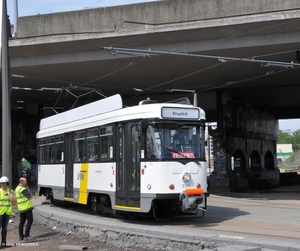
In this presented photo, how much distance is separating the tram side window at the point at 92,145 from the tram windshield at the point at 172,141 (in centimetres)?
273

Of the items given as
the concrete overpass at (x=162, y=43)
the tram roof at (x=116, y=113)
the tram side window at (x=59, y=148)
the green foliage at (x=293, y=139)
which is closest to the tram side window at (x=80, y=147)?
the tram roof at (x=116, y=113)

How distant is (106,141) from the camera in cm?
1486

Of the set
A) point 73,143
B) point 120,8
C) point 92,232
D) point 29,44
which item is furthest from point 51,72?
point 92,232

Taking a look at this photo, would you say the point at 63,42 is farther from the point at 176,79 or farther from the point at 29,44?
the point at 176,79

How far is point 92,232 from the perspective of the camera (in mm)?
13352

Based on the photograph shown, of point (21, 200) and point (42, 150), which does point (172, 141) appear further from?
point (42, 150)

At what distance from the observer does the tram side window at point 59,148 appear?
60.0 feet

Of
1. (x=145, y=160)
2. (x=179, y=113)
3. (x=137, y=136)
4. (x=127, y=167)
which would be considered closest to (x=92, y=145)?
(x=127, y=167)

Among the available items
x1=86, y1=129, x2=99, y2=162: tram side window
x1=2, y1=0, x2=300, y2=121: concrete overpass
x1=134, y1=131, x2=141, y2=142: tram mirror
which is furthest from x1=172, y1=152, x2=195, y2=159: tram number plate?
x1=2, y1=0, x2=300, y2=121: concrete overpass

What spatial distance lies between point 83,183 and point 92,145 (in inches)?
52.3

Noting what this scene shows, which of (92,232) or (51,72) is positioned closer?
(92,232)

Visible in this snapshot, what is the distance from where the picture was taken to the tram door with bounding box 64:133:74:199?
1739cm

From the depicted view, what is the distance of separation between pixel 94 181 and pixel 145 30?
27.2 feet

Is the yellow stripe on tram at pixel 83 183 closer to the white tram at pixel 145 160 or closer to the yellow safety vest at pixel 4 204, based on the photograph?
the white tram at pixel 145 160
